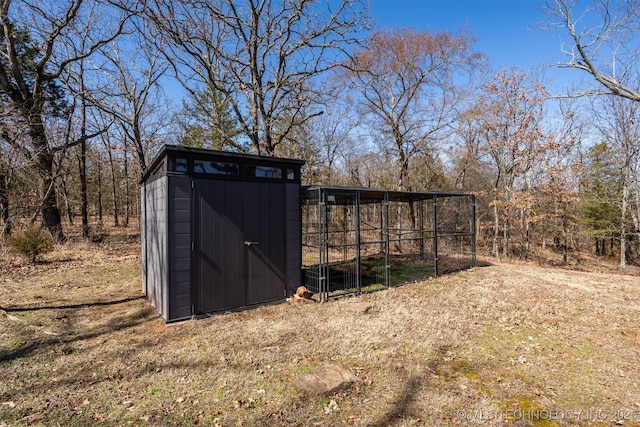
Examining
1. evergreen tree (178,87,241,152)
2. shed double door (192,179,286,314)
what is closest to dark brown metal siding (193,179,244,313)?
shed double door (192,179,286,314)

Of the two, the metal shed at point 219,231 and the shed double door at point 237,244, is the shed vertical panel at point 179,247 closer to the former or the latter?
the metal shed at point 219,231

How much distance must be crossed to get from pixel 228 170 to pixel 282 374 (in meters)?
3.45

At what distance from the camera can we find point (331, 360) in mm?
3672

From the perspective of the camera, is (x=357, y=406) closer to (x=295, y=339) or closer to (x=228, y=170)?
(x=295, y=339)

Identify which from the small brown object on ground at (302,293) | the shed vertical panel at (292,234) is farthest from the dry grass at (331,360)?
the shed vertical panel at (292,234)

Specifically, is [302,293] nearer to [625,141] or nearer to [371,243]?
[371,243]

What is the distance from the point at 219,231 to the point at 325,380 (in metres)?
3.06

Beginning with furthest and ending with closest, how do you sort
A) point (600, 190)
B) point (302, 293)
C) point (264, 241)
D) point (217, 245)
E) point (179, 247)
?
point (600, 190), point (302, 293), point (264, 241), point (217, 245), point (179, 247)

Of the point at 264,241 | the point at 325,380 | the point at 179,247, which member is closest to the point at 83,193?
the point at 179,247

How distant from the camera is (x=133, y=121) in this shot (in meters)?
14.3

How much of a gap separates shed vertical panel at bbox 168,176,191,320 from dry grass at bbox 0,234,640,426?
1.24 ft

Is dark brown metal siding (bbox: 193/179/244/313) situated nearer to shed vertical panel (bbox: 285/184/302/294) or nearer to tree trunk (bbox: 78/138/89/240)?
shed vertical panel (bbox: 285/184/302/294)

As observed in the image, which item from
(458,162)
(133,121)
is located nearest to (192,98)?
(133,121)

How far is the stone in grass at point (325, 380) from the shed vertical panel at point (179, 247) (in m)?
2.55
